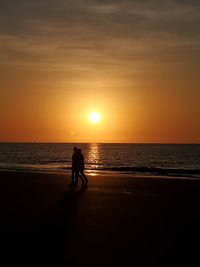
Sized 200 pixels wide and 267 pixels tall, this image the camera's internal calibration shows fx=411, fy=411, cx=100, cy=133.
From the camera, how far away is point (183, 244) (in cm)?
923

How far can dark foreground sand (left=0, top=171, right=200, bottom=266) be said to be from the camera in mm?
8125

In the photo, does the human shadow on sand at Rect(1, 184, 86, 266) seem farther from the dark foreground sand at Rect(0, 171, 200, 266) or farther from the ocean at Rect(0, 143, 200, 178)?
the ocean at Rect(0, 143, 200, 178)

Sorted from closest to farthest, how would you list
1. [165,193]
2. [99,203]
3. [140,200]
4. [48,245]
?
[48,245] → [99,203] → [140,200] → [165,193]

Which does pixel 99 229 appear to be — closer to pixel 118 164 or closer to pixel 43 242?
pixel 43 242

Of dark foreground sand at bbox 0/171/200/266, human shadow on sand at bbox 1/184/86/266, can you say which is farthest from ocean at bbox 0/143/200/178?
human shadow on sand at bbox 1/184/86/266

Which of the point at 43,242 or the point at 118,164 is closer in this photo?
the point at 43,242

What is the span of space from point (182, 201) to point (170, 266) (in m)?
8.63

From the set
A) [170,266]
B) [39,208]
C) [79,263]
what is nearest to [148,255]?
[170,266]

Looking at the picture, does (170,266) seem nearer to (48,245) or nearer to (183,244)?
(183,244)

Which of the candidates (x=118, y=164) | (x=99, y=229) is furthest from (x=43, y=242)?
(x=118, y=164)

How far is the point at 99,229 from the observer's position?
416 inches

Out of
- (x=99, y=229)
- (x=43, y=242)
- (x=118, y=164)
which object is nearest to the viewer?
(x=43, y=242)

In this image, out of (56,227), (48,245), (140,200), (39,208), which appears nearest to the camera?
(48,245)

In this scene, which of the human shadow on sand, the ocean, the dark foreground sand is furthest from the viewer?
the ocean
